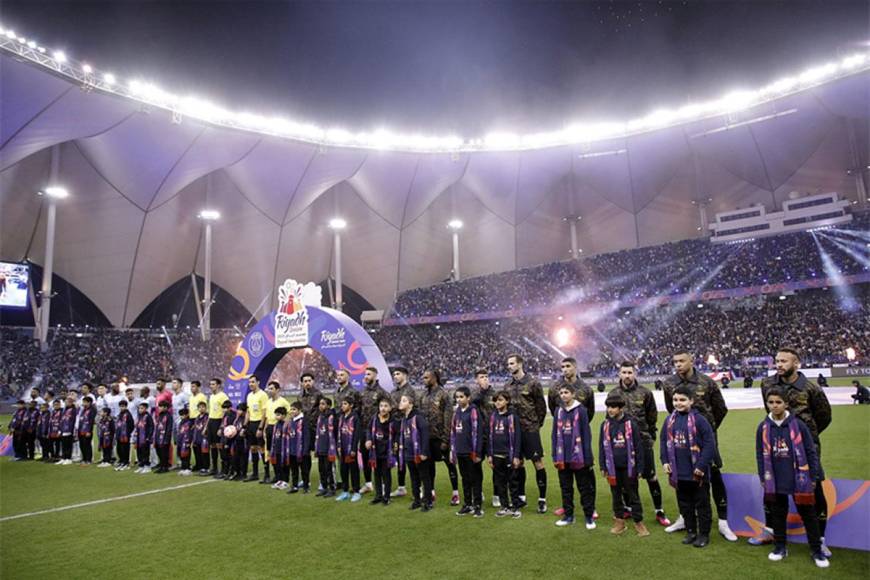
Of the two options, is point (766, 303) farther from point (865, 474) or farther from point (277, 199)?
point (277, 199)

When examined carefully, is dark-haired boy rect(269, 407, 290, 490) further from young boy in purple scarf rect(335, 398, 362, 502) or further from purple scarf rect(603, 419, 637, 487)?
purple scarf rect(603, 419, 637, 487)

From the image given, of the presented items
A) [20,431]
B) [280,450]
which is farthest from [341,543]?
[20,431]

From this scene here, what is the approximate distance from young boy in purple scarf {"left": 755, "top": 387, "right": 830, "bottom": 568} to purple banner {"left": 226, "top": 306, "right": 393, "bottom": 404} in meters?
7.44

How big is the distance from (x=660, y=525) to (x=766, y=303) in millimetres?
36746

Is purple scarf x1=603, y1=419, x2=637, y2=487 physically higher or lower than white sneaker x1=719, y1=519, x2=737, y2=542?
higher

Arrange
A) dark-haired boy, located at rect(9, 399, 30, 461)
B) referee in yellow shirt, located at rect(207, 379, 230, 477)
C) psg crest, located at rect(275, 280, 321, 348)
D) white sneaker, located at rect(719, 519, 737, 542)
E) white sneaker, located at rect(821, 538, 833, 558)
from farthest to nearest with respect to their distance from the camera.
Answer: dark-haired boy, located at rect(9, 399, 30, 461)
psg crest, located at rect(275, 280, 321, 348)
referee in yellow shirt, located at rect(207, 379, 230, 477)
white sneaker, located at rect(719, 519, 737, 542)
white sneaker, located at rect(821, 538, 833, 558)

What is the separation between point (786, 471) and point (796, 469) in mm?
93

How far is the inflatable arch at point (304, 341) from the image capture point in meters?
12.2

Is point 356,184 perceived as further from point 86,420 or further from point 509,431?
point 509,431

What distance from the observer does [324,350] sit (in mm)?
12953

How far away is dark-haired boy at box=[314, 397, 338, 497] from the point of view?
9.05m

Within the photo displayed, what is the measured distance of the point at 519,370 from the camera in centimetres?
794

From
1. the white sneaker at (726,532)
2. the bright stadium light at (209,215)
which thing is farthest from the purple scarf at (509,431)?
the bright stadium light at (209,215)

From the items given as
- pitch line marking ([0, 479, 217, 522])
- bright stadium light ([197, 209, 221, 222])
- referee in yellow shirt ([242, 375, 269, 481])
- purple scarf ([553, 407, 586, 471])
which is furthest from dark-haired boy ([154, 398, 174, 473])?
bright stadium light ([197, 209, 221, 222])
